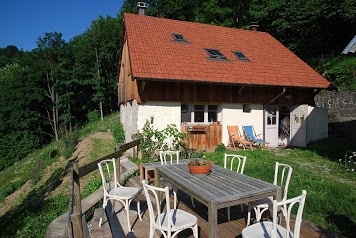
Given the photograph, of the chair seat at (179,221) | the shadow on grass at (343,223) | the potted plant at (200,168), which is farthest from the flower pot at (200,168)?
the shadow on grass at (343,223)

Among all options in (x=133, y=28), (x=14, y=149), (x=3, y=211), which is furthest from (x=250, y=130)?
(x=14, y=149)

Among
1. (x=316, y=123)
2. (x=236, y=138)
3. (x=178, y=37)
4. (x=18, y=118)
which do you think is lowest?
(x=18, y=118)

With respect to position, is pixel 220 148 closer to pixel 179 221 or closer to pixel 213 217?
pixel 179 221

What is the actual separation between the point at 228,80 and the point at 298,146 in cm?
541

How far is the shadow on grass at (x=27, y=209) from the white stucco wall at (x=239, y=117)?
8.05 m

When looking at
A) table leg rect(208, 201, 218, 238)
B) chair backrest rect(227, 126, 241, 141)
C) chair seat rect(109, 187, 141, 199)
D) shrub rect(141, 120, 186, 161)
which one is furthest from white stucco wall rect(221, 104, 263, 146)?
table leg rect(208, 201, 218, 238)

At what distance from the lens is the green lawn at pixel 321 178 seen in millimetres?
4602

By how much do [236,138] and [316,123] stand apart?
481cm

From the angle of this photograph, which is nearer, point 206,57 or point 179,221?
point 179,221

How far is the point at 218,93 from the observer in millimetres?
11656

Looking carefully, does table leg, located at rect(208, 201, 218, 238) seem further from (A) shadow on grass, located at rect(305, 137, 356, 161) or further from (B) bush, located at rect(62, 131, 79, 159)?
(B) bush, located at rect(62, 131, 79, 159)

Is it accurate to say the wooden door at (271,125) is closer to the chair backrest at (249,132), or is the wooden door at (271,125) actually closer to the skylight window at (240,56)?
the chair backrest at (249,132)

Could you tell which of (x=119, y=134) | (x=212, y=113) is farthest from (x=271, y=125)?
(x=119, y=134)

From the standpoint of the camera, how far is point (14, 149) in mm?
28172
